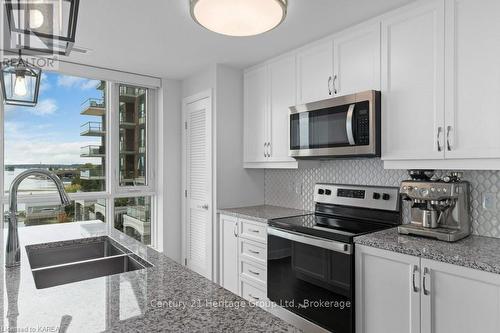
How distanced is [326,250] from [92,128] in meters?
2.82

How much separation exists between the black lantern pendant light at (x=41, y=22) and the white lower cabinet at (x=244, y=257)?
2.06 m

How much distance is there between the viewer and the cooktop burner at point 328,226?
201 cm

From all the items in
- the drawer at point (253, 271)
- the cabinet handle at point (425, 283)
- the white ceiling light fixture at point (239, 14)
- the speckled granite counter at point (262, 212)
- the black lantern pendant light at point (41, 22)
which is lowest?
the drawer at point (253, 271)

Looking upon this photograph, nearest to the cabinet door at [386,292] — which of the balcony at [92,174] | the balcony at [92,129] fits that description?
the balcony at [92,174]

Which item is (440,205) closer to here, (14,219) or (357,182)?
(357,182)

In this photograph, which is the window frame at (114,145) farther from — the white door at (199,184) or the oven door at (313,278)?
the oven door at (313,278)

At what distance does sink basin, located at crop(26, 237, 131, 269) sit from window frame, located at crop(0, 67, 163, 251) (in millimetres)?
1603

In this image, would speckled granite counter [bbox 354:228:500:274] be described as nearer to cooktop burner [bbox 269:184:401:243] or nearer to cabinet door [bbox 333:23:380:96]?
cooktop burner [bbox 269:184:401:243]

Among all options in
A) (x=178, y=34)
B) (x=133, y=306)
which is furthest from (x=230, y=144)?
(x=133, y=306)

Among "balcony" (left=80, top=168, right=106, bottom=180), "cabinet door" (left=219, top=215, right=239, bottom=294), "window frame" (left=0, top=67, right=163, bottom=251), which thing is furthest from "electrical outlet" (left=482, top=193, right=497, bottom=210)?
"balcony" (left=80, top=168, right=106, bottom=180)

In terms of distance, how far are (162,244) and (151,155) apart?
108 centimetres

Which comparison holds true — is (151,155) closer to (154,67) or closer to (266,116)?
(154,67)

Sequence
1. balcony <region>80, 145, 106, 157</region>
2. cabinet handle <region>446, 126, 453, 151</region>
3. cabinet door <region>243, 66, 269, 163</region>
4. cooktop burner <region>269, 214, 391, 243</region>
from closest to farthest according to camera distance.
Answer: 1. cabinet handle <region>446, 126, 453, 151</region>
2. cooktop burner <region>269, 214, 391, 243</region>
3. cabinet door <region>243, 66, 269, 163</region>
4. balcony <region>80, 145, 106, 157</region>

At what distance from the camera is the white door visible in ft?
10.7
